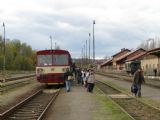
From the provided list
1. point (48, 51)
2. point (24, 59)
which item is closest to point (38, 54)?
point (48, 51)

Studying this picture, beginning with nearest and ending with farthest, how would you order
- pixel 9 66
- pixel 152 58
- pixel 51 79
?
1. pixel 51 79
2. pixel 152 58
3. pixel 9 66

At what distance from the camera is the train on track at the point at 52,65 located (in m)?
37.1

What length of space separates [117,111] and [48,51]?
20374 millimetres

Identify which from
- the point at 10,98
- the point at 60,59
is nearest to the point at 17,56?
the point at 60,59

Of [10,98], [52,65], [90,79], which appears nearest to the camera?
[10,98]

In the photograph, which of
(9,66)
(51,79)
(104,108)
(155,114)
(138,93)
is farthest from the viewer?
(9,66)

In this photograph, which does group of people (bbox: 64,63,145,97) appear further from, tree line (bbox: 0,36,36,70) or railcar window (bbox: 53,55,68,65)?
tree line (bbox: 0,36,36,70)

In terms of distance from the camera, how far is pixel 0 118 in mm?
15711

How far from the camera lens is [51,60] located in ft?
124

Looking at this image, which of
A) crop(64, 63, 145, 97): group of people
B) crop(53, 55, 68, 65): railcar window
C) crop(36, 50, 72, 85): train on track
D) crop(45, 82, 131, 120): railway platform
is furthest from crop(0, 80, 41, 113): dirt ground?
crop(53, 55, 68, 65): railcar window

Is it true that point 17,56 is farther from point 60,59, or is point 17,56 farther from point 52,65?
point 52,65

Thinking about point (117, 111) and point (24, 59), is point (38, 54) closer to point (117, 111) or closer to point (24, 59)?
point (117, 111)

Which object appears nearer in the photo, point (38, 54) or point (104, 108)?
point (104, 108)

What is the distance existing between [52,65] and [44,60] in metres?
1.00
